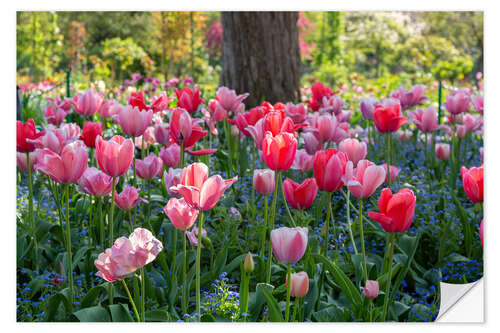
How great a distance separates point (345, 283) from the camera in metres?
1.50

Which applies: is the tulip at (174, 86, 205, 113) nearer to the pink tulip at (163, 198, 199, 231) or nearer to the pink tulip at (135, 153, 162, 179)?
the pink tulip at (135, 153, 162, 179)

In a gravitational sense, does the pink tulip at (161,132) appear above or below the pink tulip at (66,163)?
above

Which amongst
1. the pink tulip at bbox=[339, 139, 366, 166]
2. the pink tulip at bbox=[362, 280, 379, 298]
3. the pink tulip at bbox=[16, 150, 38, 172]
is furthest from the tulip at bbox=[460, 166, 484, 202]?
the pink tulip at bbox=[16, 150, 38, 172]

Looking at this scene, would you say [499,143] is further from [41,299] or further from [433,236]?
[41,299]

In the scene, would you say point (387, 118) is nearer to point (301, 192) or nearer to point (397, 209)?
point (301, 192)

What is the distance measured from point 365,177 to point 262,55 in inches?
96.4

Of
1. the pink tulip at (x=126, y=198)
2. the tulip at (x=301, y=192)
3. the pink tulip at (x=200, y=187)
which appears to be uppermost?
the pink tulip at (x=200, y=187)

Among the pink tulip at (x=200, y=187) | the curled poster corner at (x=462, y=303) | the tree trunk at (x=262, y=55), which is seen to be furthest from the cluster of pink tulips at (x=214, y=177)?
the tree trunk at (x=262, y=55)

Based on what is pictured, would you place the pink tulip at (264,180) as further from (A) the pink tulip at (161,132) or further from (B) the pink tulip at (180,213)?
(A) the pink tulip at (161,132)

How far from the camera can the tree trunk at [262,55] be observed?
3.63 metres

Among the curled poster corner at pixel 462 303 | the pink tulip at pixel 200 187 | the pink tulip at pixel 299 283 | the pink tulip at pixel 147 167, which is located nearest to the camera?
the pink tulip at pixel 200 187

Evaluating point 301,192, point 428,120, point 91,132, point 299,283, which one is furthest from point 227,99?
point 299,283

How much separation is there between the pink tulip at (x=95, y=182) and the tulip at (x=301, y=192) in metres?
0.55

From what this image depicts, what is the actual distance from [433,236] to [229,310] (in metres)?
0.97
